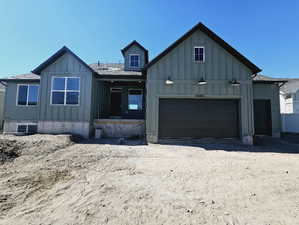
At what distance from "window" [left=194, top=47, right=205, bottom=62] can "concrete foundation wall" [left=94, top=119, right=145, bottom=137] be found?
17.0 feet

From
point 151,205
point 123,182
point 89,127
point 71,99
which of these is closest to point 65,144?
point 89,127

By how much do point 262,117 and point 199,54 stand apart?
654 centimetres

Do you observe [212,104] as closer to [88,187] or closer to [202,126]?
[202,126]

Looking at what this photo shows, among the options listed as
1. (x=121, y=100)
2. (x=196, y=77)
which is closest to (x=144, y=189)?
(x=196, y=77)

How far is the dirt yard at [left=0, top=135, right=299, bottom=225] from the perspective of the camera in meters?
2.68

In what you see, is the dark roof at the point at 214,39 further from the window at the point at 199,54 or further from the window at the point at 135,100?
the window at the point at 135,100

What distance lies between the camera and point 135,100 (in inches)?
540

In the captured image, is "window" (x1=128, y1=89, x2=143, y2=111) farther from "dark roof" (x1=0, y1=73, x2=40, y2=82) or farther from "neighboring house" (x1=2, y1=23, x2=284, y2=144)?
"dark roof" (x1=0, y1=73, x2=40, y2=82)

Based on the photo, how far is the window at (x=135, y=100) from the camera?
1367cm

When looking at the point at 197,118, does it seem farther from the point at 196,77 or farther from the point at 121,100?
the point at 121,100

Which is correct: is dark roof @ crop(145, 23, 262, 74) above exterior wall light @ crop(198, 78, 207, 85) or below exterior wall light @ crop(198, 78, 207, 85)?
above

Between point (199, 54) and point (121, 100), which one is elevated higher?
point (199, 54)

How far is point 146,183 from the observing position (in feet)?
12.9

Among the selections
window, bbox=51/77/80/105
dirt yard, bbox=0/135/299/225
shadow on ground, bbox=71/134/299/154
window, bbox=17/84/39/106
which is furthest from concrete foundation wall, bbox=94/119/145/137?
window, bbox=17/84/39/106
